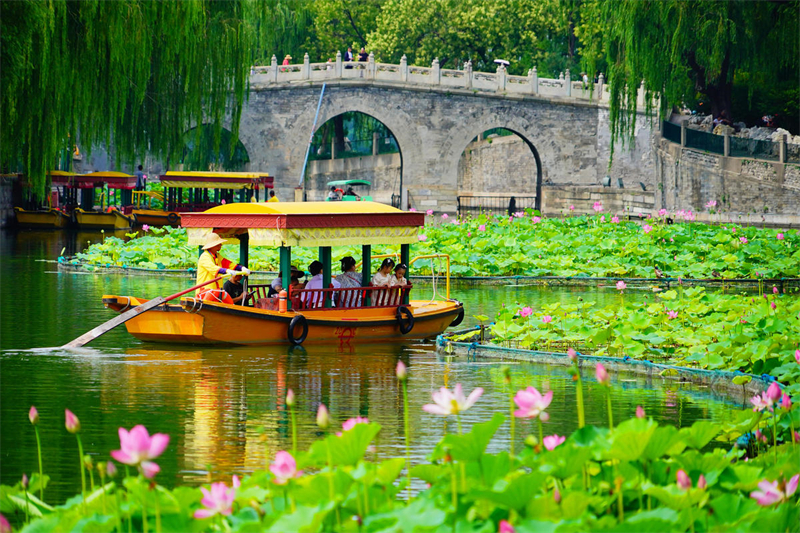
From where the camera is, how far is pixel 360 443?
3703mm

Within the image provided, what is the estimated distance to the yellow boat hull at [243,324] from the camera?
9.98 metres

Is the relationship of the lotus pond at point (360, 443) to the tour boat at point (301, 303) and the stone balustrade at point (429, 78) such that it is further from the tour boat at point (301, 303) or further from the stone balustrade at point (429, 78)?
the stone balustrade at point (429, 78)

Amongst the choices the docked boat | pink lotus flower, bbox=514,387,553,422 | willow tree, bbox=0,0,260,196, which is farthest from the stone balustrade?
pink lotus flower, bbox=514,387,553,422

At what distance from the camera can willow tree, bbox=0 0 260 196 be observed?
38.6 feet

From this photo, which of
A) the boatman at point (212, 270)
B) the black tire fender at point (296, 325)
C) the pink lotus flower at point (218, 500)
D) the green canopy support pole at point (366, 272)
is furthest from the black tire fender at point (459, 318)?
the pink lotus flower at point (218, 500)

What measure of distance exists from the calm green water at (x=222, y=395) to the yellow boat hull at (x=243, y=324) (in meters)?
0.13

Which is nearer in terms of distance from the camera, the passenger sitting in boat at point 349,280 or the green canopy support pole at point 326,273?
the green canopy support pole at point 326,273

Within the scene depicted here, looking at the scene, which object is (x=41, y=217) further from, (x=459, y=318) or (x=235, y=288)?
(x=459, y=318)

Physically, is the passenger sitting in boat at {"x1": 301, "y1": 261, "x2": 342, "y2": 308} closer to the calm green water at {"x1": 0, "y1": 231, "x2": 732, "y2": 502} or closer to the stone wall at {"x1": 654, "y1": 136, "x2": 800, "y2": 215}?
the calm green water at {"x1": 0, "y1": 231, "x2": 732, "y2": 502}

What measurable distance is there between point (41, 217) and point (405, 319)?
18.8 metres

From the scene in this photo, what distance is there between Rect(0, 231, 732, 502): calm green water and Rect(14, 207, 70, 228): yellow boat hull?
52.1ft

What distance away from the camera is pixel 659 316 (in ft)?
32.0

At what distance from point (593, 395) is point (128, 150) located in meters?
11.4

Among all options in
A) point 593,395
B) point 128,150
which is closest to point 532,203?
point 128,150
